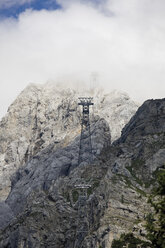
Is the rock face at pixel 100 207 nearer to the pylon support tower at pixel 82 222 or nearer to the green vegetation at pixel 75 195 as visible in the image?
the green vegetation at pixel 75 195

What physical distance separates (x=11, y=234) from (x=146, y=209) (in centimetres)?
4366

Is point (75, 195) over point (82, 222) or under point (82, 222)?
over

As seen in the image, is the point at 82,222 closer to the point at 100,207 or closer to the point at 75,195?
the point at 100,207

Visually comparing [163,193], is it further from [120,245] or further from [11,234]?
[11,234]

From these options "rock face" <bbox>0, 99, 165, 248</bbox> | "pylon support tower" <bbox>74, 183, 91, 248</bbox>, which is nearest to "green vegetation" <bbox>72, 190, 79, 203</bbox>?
"rock face" <bbox>0, 99, 165, 248</bbox>

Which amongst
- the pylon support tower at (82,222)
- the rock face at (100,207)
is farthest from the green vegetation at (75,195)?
the pylon support tower at (82,222)

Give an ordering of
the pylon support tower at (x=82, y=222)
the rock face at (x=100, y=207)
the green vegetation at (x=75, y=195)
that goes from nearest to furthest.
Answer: the rock face at (x=100, y=207), the pylon support tower at (x=82, y=222), the green vegetation at (x=75, y=195)

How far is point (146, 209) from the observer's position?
150 m

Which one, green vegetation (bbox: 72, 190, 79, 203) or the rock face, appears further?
green vegetation (bbox: 72, 190, 79, 203)

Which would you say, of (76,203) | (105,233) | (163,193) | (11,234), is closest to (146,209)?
(105,233)

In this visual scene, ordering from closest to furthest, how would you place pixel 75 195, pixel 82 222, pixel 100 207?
1. pixel 100 207
2. pixel 82 222
3. pixel 75 195

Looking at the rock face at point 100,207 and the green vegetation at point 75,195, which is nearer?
the rock face at point 100,207

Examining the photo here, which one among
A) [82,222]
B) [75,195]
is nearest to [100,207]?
[82,222]

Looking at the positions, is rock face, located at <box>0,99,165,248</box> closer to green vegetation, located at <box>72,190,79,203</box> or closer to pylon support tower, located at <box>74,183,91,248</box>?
green vegetation, located at <box>72,190,79,203</box>
